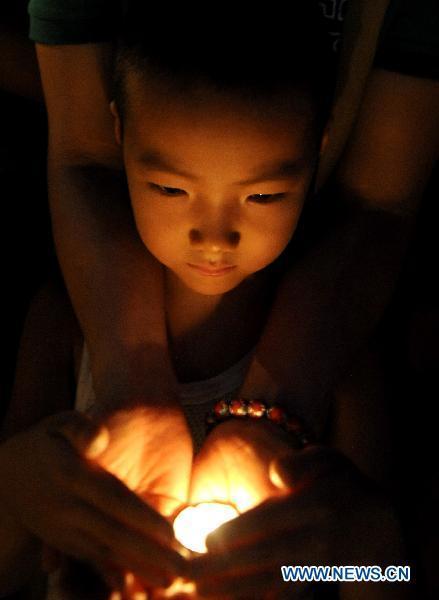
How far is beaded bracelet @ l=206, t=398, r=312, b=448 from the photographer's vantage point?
83 cm

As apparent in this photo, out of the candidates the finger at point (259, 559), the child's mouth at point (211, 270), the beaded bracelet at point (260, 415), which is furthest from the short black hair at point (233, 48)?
the finger at point (259, 559)

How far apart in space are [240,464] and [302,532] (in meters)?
0.12

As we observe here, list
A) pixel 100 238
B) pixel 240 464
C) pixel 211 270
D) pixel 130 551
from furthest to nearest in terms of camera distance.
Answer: pixel 100 238 → pixel 211 270 → pixel 240 464 → pixel 130 551

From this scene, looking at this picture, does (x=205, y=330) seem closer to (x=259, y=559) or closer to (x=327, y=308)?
(x=327, y=308)

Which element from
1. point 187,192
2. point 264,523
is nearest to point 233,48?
point 187,192

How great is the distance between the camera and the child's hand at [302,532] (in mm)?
674

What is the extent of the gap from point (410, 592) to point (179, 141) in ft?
1.97

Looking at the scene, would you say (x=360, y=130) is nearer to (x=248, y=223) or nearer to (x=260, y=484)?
(x=248, y=223)

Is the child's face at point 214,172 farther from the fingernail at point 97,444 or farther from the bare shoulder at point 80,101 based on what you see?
the fingernail at point 97,444

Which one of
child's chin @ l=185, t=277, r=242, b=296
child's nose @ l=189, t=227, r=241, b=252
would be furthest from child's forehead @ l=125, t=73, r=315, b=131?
child's chin @ l=185, t=277, r=242, b=296

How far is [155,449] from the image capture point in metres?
0.81

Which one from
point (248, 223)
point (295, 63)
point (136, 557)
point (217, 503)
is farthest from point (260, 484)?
point (295, 63)

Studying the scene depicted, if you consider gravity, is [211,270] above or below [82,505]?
above

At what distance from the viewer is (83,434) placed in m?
0.71
